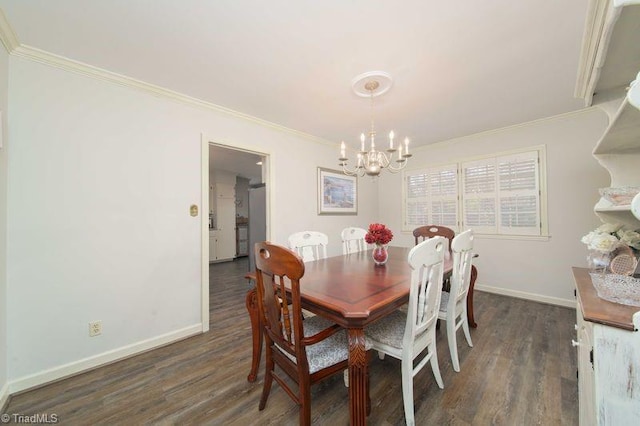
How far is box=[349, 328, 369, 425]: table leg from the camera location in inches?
43.4

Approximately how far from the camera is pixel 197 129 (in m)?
2.42

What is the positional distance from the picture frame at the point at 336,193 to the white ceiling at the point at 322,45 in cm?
136

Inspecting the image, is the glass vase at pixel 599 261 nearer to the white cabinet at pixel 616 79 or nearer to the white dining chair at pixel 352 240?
the white cabinet at pixel 616 79

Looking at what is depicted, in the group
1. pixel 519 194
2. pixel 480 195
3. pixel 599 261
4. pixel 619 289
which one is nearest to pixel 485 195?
pixel 480 195

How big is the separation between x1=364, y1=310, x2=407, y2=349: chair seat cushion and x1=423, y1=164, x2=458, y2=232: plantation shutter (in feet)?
8.95

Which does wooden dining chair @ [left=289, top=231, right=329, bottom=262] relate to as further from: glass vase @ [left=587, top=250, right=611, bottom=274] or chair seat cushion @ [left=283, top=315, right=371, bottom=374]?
glass vase @ [left=587, top=250, right=611, bottom=274]

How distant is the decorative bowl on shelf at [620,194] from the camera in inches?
41.1

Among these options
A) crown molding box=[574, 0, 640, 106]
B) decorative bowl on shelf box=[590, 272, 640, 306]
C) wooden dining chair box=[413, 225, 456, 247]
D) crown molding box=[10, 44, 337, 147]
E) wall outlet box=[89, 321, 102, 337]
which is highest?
crown molding box=[10, 44, 337, 147]

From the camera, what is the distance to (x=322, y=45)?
1.64 m

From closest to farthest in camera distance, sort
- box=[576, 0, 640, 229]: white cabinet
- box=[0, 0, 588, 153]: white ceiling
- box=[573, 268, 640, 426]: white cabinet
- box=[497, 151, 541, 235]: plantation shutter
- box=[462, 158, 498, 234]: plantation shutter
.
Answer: box=[573, 268, 640, 426]: white cabinet, box=[576, 0, 640, 229]: white cabinet, box=[0, 0, 588, 153]: white ceiling, box=[497, 151, 541, 235]: plantation shutter, box=[462, 158, 498, 234]: plantation shutter

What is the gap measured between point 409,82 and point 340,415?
2552mm

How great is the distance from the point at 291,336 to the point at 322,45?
1.87 m

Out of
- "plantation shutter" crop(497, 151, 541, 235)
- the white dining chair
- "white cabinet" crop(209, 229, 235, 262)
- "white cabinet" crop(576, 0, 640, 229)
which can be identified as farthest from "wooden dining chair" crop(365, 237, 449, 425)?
"white cabinet" crop(209, 229, 235, 262)

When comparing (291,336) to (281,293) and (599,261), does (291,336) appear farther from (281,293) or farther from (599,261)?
(599,261)
